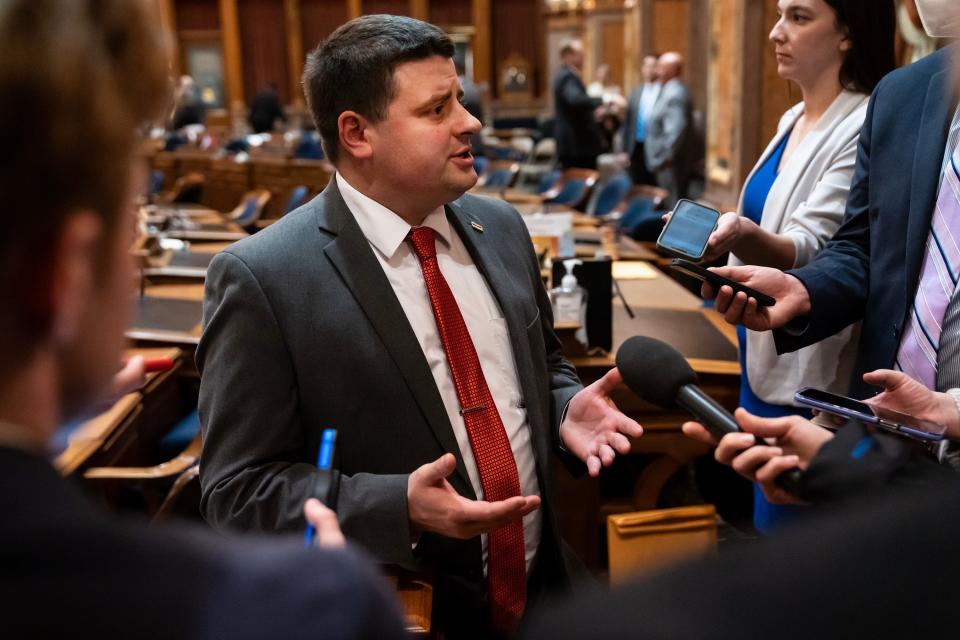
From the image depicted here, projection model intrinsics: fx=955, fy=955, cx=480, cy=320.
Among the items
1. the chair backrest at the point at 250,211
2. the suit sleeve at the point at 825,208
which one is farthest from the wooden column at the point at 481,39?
the suit sleeve at the point at 825,208

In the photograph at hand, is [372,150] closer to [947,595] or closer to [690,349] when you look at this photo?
[947,595]

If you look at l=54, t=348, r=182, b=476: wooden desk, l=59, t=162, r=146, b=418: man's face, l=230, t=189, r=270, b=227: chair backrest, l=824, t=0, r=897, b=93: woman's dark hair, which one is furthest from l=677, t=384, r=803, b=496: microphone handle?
l=230, t=189, r=270, b=227: chair backrest

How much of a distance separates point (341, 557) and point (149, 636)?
0.13 metres

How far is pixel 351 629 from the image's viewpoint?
22.2 inches

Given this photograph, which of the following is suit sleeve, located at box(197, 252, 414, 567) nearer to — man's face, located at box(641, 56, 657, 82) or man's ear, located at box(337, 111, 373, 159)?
man's ear, located at box(337, 111, 373, 159)

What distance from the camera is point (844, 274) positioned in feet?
6.35

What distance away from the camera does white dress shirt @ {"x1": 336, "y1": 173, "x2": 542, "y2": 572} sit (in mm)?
1821

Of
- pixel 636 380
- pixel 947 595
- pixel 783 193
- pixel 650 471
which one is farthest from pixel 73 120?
pixel 650 471

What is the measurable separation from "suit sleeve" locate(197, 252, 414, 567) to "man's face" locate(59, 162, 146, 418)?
1.03 m

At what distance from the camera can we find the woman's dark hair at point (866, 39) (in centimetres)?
219

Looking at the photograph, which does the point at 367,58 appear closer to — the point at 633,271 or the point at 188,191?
the point at 633,271

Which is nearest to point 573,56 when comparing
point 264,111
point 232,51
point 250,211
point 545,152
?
point 545,152

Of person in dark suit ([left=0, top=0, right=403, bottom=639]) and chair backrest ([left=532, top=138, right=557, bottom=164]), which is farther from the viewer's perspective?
chair backrest ([left=532, top=138, right=557, bottom=164])

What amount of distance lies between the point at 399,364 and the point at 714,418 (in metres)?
0.73
